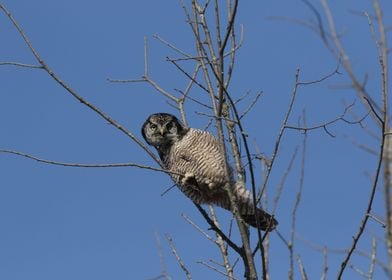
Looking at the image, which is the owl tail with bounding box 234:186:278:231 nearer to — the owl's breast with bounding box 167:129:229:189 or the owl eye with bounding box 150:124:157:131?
the owl's breast with bounding box 167:129:229:189

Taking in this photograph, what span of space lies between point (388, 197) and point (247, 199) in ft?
8.65

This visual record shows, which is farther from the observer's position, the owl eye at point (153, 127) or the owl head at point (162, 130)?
the owl eye at point (153, 127)

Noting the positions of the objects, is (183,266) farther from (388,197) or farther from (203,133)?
(388,197)

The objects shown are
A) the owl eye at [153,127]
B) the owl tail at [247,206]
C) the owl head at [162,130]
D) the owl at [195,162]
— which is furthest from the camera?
the owl eye at [153,127]

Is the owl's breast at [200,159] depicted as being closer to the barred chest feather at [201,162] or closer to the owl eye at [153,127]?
the barred chest feather at [201,162]

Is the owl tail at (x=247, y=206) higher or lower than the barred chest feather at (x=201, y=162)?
lower

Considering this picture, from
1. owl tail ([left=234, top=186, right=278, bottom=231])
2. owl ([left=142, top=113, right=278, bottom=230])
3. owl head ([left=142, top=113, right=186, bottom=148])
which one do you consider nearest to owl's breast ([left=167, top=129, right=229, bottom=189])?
owl ([left=142, top=113, right=278, bottom=230])

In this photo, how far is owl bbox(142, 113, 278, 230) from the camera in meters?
6.00

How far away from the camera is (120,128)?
454 centimetres

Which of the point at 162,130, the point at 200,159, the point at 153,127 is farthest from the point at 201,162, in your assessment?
the point at 153,127

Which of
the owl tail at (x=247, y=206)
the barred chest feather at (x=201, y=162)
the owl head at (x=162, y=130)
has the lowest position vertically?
the owl tail at (x=247, y=206)

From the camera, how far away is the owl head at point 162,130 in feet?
21.3

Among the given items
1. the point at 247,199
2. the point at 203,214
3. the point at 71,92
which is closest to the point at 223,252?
the point at 203,214

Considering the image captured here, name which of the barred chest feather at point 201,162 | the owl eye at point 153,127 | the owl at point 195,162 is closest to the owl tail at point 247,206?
the owl at point 195,162
